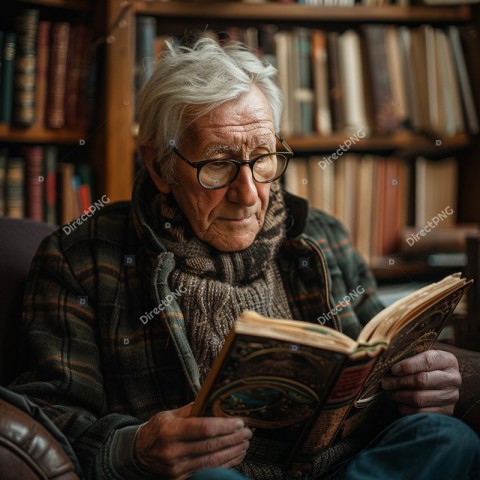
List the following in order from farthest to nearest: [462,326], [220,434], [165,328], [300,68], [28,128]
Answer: [300,68] → [28,128] → [462,326] → [165,328] → [220,434]

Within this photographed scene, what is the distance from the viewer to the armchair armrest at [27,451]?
2.60 ft

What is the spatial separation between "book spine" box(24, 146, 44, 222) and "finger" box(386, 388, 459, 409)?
45.8 inches

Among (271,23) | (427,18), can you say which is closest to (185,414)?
(271,23)

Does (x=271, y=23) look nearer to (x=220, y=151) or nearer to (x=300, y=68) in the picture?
(x=300, y=68)

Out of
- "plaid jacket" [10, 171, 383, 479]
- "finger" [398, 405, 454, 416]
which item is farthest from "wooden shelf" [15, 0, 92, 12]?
"finger" [398, 405, 454, 416]

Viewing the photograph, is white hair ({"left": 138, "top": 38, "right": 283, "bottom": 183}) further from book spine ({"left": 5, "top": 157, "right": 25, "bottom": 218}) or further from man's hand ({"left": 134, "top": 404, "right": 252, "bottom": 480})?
book spine ({"left": 5, "top": 157, "right": 25, "bottom": 218})

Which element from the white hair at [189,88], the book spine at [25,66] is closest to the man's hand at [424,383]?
the white hair at [189,88]

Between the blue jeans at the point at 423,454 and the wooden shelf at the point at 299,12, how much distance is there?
53.4 inches

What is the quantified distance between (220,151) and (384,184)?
3.47 ft

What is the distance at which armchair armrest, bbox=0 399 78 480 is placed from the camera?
0.79 m

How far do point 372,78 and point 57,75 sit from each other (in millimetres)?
928

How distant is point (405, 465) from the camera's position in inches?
37.5

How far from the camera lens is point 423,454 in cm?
95

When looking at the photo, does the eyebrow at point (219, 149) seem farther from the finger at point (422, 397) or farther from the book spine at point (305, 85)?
the book spine at point (305, 85)
